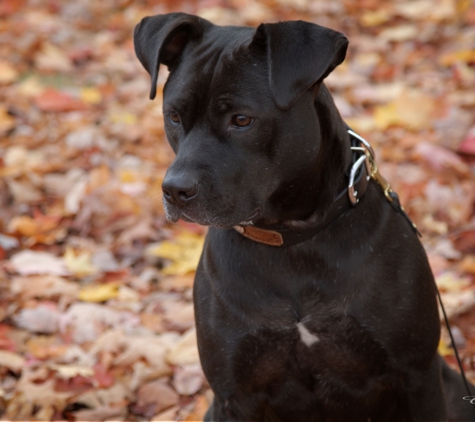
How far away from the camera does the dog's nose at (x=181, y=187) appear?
2674mm

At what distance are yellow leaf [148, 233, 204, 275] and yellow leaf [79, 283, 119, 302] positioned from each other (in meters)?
0.37

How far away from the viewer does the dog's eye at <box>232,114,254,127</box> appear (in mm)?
2695

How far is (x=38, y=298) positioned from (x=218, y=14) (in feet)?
14.4

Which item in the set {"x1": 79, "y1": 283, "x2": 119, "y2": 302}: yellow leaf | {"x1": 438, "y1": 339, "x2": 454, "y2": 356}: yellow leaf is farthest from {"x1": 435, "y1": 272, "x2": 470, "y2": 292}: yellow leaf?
{"x1": 79, "y1": 283, "x2": 119, "y2": 302}: yellow leaf

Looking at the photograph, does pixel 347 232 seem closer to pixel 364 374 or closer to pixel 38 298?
pixel 364 374

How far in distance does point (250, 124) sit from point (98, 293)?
211 cm

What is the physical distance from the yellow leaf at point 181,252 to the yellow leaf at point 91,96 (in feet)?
8.28

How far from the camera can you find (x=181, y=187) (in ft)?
8.77

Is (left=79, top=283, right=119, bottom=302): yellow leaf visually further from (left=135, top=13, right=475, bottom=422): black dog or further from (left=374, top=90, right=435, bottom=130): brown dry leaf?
(left=374, top=90, right=435, bottom=130): brown dry leaf

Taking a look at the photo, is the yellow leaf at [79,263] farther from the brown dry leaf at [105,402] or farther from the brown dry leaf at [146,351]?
the brown dry leaf at [105,402]

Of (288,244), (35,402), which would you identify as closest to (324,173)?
(288,244)

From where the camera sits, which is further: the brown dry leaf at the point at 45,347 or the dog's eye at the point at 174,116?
the brown dry leaf at the point at 45,347

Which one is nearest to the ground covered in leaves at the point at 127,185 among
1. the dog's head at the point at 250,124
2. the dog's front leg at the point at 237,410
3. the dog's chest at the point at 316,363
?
the dog's front leg at the point at 237,410

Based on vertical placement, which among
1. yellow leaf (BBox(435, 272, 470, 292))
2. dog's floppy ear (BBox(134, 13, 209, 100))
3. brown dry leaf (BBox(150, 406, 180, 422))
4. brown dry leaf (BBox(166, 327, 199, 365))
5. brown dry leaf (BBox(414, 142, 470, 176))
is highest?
dog's floppy ear (BBox(134, 13, 209, 100))
